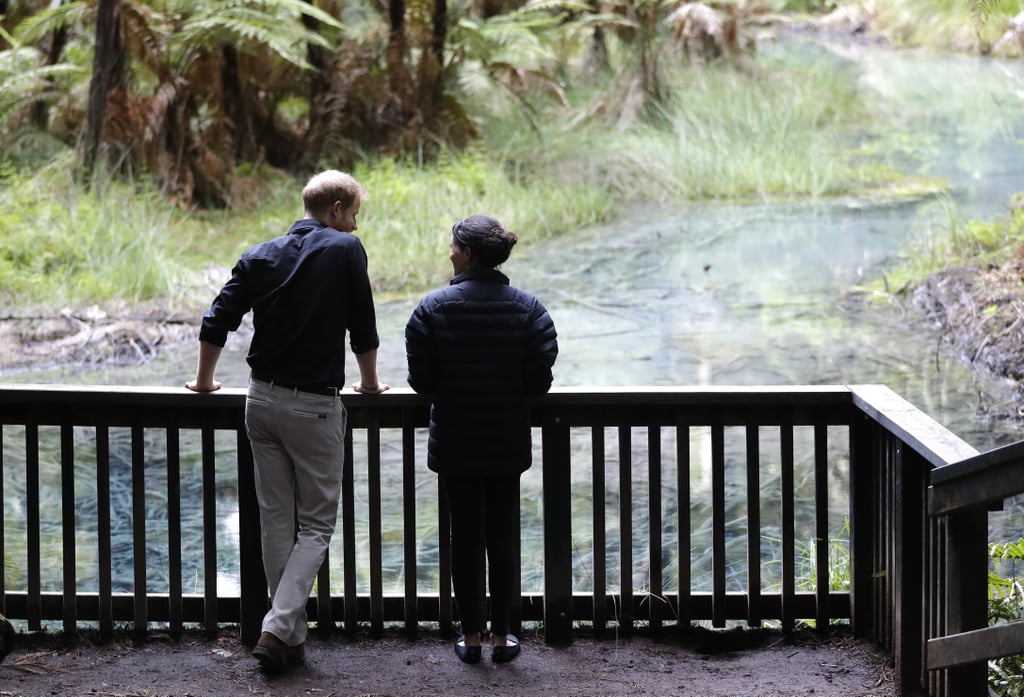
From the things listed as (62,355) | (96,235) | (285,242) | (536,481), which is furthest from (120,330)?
(285,242)

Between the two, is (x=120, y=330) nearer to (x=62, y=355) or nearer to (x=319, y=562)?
(x=62, y=355)

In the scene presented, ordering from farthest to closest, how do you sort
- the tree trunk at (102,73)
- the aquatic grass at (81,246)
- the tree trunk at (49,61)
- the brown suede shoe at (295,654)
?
the tree trunk at (49,61)
the tree trunk at (102,73)
the aquatic grass at (81,246)
the brown suede shoe at (295,654)

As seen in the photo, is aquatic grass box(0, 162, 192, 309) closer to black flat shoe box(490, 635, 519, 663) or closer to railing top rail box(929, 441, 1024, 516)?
black flat shoe box(490, 635, 519, 663)

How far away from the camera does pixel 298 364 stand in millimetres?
4121

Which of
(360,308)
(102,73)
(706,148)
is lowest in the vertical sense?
(360,308)

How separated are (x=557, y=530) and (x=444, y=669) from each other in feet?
2.09

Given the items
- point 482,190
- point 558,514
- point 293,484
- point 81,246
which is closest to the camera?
point 293,484

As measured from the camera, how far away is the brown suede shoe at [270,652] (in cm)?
420

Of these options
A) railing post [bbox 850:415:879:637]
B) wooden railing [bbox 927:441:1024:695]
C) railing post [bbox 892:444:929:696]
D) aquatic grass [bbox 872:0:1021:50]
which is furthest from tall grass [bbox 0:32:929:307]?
wooden railing [bbox 927:441:1024:695]

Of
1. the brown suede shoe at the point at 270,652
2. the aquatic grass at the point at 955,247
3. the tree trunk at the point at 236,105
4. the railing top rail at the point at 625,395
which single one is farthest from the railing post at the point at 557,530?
the tree trunk at the point at 236,105

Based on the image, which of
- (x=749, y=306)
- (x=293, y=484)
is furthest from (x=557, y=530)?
(x=749, y=306)

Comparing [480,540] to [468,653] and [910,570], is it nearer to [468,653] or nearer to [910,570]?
[468,653]

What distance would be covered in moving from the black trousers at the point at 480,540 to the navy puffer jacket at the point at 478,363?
0.11 meters

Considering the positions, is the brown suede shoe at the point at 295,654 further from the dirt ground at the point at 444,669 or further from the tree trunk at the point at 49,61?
the tree trunk at the point at 49,61
